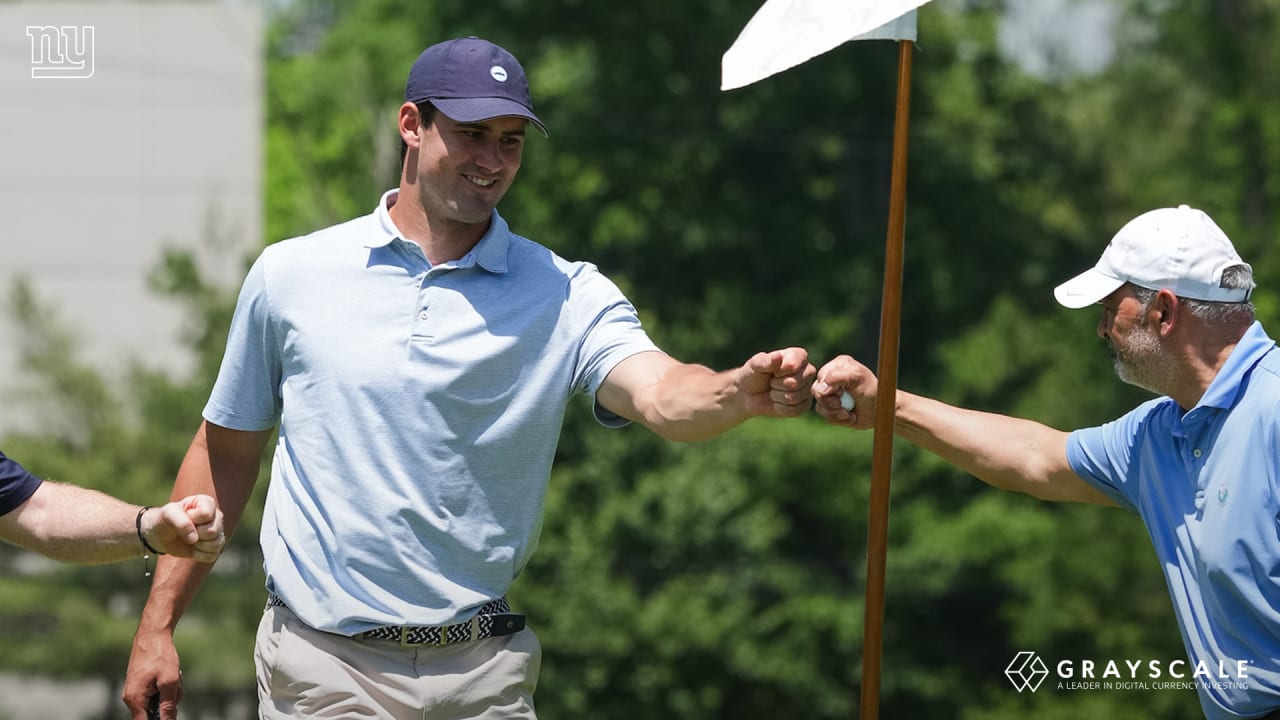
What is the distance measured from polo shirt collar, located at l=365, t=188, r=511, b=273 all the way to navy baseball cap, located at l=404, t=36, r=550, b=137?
9.4 inches

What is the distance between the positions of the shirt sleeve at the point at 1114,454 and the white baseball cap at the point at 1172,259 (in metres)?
0.31

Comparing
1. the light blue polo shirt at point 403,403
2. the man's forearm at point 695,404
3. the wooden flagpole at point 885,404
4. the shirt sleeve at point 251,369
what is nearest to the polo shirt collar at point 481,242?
the light blue polo shirt at point 403,403

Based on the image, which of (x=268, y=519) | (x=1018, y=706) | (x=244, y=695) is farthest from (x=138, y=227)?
(x=268, y=519)

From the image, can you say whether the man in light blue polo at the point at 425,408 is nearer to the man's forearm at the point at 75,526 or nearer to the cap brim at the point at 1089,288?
the man's forearm at the point at 75,526

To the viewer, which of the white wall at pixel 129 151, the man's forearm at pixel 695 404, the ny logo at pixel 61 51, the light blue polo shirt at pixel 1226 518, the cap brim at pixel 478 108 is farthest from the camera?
the white wall at pixel 129 151

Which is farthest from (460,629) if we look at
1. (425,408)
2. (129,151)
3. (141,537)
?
(129,151)

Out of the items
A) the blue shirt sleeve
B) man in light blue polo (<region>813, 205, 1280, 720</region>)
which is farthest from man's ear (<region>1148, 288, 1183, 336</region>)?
the blue shirt sleeve

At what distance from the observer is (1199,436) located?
380 cm

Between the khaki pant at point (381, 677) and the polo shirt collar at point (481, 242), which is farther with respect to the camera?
the polo shirt collar at point (481, 242)

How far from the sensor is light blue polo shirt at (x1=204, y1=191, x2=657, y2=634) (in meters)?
3.72

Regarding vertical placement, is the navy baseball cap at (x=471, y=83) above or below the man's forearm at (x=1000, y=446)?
above

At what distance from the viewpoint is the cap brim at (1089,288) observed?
3.85 metres

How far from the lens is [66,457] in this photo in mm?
17859

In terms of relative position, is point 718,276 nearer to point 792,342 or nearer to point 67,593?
point 792,342
